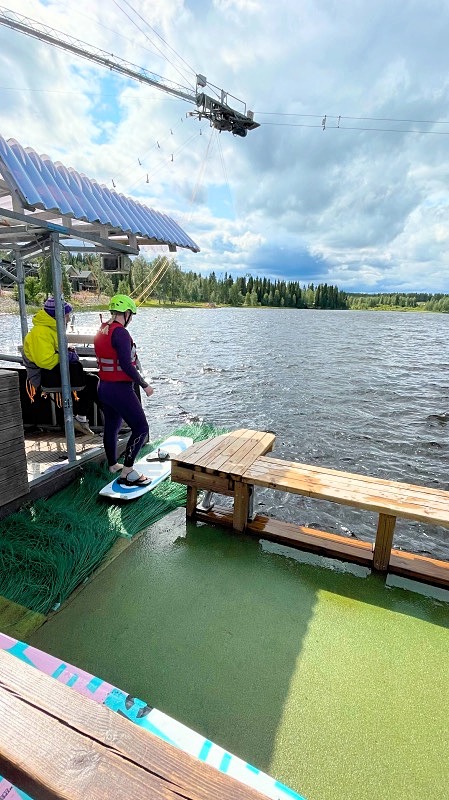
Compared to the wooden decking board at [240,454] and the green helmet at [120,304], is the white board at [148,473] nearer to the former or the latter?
the wooden decking board at [240,454]

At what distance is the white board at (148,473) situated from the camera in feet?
13.9

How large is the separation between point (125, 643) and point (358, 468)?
5.68m

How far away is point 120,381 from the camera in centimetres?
398

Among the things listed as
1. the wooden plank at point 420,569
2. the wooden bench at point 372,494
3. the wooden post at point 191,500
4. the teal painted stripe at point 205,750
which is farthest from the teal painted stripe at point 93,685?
the wooden plank at point 420,569

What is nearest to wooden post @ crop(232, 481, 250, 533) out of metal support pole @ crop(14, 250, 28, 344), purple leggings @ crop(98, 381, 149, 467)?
purple leggings @ crop(98, 381, 149, 467)

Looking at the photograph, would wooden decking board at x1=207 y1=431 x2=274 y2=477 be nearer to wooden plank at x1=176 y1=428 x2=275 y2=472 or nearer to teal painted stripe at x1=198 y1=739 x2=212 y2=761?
wooden plank at x1=176 y1=428 x2=275 y2=472

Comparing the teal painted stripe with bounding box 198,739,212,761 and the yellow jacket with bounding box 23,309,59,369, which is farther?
the yellow jacket with bounding box 23,309,59,369

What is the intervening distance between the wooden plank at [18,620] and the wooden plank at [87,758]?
2.15 metres


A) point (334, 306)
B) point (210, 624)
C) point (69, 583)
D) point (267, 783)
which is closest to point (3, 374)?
point (69, 583)

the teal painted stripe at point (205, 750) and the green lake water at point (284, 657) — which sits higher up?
the teal painted stripe at point (205, 750)

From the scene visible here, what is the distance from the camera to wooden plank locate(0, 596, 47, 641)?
104 inches

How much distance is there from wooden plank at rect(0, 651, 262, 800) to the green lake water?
155cm

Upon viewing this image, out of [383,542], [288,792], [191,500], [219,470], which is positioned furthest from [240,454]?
[288,792]

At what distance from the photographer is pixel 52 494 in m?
4.20
